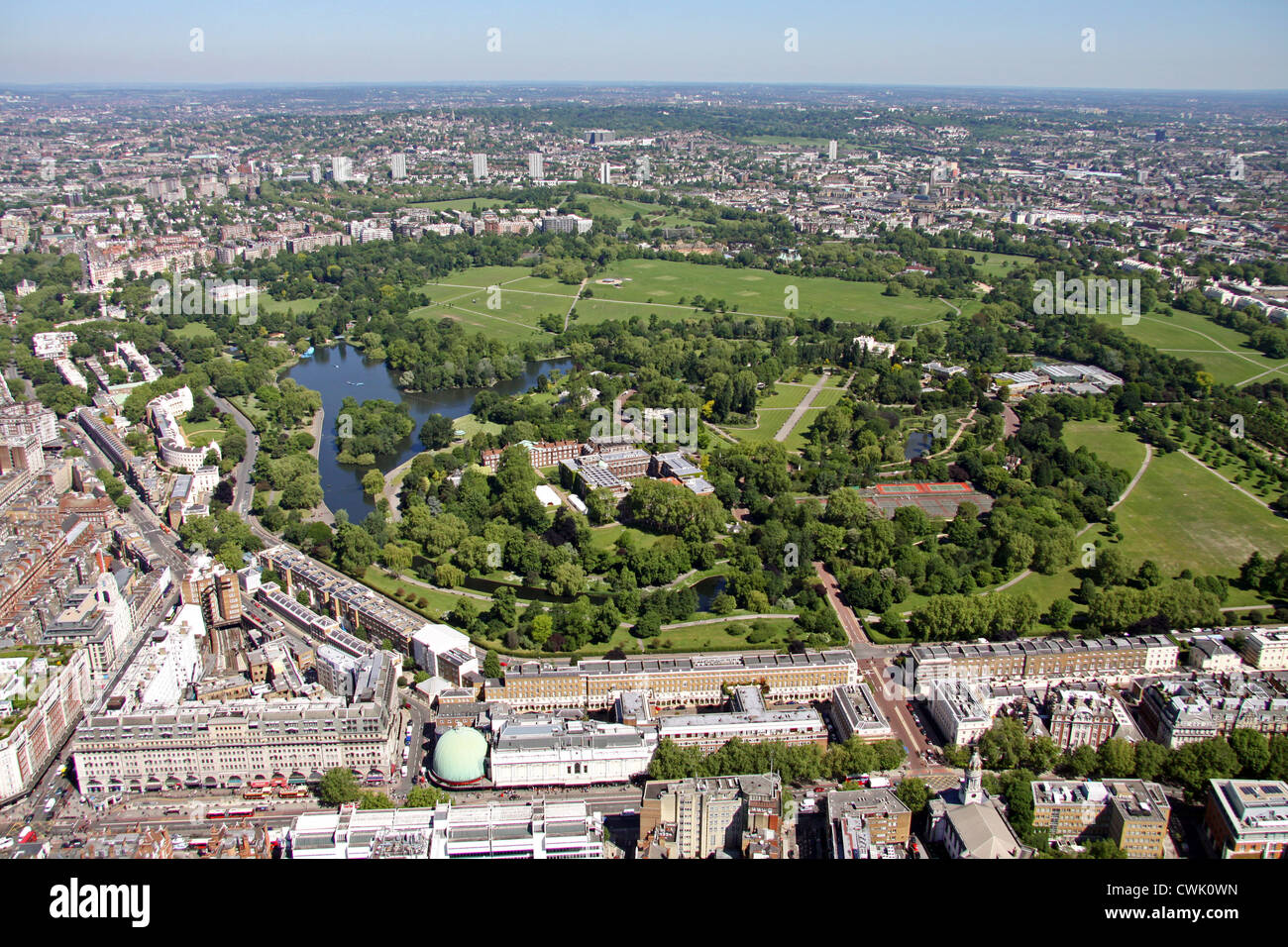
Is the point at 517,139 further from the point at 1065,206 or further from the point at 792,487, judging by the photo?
the point at 792,487

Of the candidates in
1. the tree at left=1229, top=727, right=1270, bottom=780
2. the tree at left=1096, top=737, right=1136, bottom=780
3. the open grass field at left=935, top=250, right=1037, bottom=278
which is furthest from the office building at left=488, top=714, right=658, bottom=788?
the open grass field at left=935, top=250, right=1037, bottom=278

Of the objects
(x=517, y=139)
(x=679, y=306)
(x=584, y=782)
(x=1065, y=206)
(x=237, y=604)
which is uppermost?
(x=517, y=139)

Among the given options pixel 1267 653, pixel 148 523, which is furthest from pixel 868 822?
pixel 148 523

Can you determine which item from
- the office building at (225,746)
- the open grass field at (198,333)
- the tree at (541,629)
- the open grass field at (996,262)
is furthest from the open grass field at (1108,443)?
the open grass field at (198,333)

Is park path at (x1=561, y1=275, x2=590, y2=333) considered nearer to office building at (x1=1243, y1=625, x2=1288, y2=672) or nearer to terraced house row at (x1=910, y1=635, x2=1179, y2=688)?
terraced house row at (x1=910, y1=635, x2=1179, y2=688)

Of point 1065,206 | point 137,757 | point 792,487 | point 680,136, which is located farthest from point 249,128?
point 137,757
